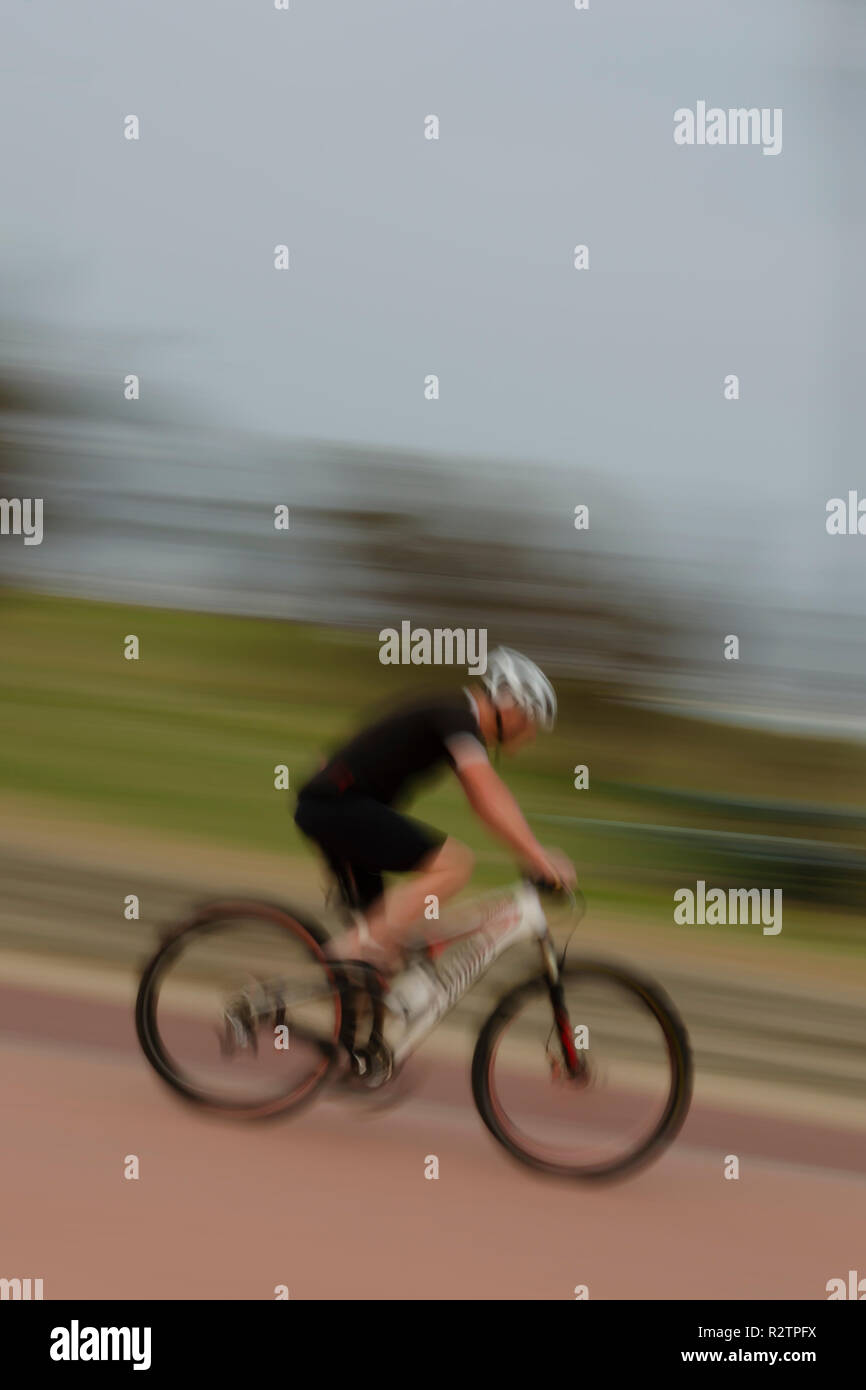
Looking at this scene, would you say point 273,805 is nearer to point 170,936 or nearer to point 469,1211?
point 170,936

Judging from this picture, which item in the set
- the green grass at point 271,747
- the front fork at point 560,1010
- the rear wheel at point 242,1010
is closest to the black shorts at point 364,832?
the rear wheel at point 242,1010

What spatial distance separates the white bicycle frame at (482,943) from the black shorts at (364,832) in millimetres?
232

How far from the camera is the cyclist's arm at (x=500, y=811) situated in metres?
3.64

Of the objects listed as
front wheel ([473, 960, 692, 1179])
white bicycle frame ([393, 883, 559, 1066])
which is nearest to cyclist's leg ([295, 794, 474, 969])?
white bicycle frame ([393, 883, 559, 1066])

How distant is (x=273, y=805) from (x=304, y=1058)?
155 inches

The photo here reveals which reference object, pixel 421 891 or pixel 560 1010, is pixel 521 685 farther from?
pixel 560 1010

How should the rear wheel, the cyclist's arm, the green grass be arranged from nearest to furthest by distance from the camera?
the cyclist's arm → the rear wheel → the green grass

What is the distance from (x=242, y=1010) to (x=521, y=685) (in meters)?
1.24

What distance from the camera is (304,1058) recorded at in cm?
391

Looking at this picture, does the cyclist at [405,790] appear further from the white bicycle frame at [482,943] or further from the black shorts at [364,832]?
the white bicycle frame at [482,943]

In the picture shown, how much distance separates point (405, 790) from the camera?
3.85m

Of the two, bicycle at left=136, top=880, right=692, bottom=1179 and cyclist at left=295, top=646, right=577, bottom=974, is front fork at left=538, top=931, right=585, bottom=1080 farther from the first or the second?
cyclist at left=295, top=646, right=577, bottom=974

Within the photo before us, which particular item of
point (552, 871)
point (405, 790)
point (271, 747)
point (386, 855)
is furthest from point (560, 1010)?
point (271, 747)

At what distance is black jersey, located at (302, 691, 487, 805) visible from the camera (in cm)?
372
